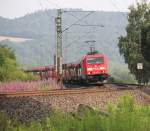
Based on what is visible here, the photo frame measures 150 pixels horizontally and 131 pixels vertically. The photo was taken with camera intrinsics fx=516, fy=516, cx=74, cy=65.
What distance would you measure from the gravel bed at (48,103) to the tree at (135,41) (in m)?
33.0

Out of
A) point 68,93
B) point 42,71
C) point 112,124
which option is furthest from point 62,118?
point 42,71

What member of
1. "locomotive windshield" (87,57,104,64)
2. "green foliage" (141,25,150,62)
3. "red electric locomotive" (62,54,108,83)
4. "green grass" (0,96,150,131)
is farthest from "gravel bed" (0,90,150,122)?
"green foliage" (141,25,150,62)

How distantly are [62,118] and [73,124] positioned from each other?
26.9 inches

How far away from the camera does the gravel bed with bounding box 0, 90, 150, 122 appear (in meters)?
16.9

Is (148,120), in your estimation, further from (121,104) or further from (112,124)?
(121,104)

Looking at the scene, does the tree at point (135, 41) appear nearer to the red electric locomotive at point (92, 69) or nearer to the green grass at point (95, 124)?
the red electric locomotive at point (92, 69)

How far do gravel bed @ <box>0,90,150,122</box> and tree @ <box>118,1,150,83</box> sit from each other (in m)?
33.0

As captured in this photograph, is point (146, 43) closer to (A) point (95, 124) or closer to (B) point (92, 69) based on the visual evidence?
(B) point (92, 69)

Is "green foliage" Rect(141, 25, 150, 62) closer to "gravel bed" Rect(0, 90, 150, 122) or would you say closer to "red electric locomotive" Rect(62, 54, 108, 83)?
"red electric locomotive" Rect(62, 54, 108, 83)

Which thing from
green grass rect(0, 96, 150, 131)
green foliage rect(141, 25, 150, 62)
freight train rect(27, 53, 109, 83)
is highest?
green foliage rect(141, 25, 150, 62)

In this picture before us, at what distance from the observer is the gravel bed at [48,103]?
1694 cm

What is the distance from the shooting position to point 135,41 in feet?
207

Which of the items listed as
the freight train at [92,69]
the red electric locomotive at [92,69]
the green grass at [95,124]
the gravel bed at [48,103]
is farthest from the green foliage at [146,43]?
the green grass at [95,124]

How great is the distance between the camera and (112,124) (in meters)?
10.6
